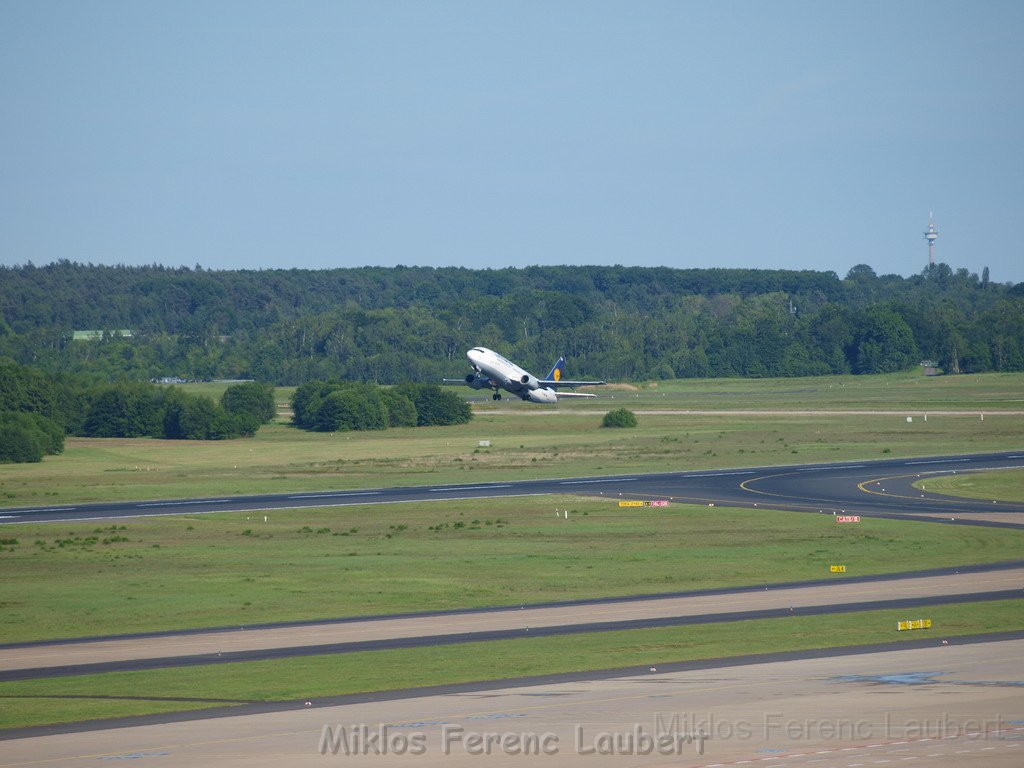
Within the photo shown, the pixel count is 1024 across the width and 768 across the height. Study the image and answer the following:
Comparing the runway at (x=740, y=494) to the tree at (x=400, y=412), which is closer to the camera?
the runway at (x=740, y=494)

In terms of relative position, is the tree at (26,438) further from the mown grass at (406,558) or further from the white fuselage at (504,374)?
the mown grass at (406,558)

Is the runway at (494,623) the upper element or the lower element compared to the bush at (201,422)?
lower

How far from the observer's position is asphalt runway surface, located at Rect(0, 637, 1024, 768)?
24.4 m

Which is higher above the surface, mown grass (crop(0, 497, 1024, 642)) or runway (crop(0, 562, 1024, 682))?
runway (crop(0, 562, 1024, 682))

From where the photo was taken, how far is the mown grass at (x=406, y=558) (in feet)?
149

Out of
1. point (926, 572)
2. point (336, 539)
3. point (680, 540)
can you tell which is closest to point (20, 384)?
point (336, 539)

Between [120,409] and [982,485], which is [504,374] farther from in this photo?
[982,485]

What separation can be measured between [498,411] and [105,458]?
54003 mm

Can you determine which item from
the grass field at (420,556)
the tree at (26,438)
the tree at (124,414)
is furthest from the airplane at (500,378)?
the tree at (26,438)

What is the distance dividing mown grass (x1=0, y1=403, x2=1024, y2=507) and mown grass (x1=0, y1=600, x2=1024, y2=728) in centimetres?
5134

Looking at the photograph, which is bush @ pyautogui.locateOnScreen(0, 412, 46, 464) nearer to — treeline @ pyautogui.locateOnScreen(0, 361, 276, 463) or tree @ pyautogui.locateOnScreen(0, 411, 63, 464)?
tree @ pyautogui.locateOnScreen(0, 411, 63, 464)

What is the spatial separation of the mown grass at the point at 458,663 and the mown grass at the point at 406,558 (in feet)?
26.4

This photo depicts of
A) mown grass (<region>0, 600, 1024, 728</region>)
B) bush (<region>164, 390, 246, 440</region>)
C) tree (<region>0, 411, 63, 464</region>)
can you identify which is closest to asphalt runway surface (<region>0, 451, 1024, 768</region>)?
mown grass (<region>0, 600, 1024, 728</region>)

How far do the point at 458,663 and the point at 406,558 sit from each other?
22.0 metres
